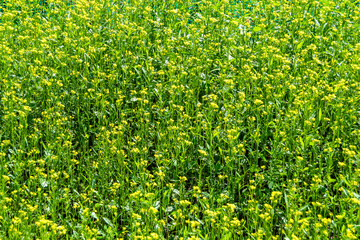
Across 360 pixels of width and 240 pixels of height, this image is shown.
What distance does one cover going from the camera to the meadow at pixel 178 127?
348 cm

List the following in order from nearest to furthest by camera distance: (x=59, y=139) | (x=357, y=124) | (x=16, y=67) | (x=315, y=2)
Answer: (x=59, y=139) < (x=357, y=124) < (x=16, y=67) < (x=315, y=2)

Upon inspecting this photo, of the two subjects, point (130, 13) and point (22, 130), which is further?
point (130, 13)

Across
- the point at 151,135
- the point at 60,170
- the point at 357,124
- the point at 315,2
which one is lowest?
the point at 60,170

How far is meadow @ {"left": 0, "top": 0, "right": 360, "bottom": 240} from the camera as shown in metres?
3.48

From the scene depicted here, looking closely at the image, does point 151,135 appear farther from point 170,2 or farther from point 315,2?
point 315,2

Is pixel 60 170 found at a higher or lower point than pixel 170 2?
lower

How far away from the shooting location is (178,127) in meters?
4.11

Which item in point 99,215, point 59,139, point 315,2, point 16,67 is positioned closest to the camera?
point 99,215

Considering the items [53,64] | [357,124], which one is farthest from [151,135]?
[357,124]

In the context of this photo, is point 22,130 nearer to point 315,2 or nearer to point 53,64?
point 53,64

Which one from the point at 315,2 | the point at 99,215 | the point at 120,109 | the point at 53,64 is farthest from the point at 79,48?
the point at 315,2

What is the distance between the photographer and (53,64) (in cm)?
514

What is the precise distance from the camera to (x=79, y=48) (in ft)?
16.1

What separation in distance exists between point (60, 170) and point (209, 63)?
1.85 meters
